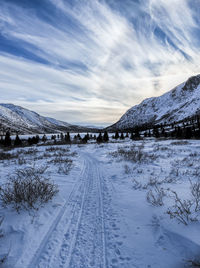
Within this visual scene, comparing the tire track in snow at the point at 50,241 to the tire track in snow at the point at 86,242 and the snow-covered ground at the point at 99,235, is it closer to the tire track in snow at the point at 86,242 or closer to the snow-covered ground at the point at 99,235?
the snow-covered ground at the point at 99,235

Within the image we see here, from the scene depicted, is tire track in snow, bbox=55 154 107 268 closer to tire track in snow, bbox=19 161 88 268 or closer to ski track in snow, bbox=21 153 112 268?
ski track in snow, bbox=21 153 112 268

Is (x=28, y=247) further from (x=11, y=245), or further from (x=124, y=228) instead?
(x=124, y=228)

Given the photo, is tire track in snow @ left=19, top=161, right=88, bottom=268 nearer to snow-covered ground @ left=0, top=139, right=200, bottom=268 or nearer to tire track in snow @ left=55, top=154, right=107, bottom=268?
snow-covered ground @ left=0, top=139, right=200, bottom=268

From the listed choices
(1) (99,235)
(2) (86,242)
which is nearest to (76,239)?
(2) (86,242)

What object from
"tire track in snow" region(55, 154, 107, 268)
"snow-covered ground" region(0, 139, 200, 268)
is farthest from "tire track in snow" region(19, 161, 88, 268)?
"tire track in snow" region(55, 154, 107, 268)

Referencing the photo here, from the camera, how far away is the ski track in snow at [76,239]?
227 centimetres

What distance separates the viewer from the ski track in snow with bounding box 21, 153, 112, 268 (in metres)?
2.27

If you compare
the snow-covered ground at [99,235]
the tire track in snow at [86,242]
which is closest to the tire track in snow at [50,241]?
the snow-covered ground at [99,235]

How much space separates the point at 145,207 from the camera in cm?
404

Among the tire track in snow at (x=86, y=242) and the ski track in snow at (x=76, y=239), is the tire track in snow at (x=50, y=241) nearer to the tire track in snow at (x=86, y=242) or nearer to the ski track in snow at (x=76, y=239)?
the ski track in snow at (x=76, y=239)

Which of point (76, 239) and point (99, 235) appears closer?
point (76, 239)

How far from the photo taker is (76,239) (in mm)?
2785

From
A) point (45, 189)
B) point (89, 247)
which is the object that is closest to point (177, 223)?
point (89, 247)

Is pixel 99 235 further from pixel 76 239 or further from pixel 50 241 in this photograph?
pixel 50 241
